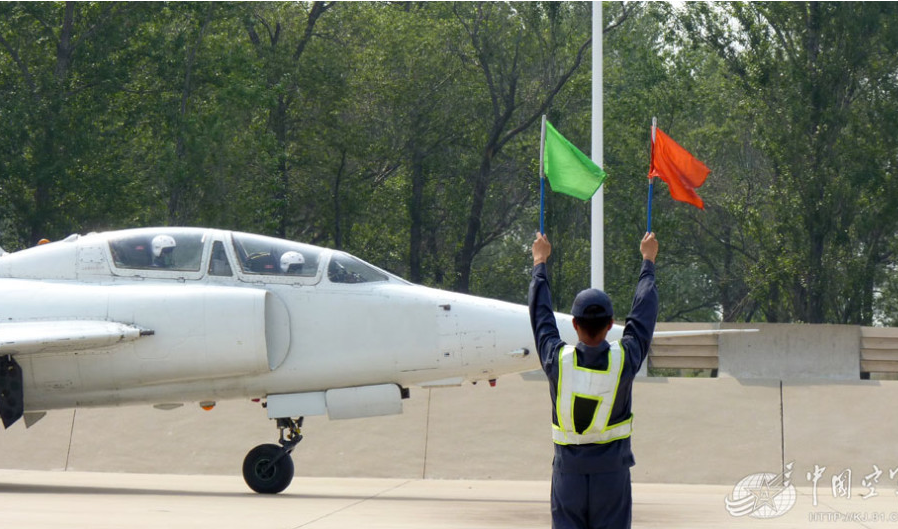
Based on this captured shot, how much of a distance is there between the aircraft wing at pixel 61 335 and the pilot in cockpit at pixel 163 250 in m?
0.73

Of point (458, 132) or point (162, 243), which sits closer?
point (162, 243)

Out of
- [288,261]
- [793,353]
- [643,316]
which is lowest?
[793,353]

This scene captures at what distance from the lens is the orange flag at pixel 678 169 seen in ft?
44.3

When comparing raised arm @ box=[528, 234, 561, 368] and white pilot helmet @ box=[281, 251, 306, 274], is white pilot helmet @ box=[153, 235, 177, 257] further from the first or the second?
raised arm @ box=[528, 234, 561, 368]

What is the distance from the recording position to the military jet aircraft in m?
12.1

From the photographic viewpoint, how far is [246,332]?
12062 mm

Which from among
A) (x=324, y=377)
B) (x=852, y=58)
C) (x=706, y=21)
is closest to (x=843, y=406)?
(x=324, y=377)

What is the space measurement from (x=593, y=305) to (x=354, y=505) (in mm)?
6607

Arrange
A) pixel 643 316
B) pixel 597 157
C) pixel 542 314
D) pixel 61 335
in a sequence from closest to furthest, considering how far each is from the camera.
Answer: pixel 643 316 → pixel 542 314 → pixel 61 335 → pixel 597 157

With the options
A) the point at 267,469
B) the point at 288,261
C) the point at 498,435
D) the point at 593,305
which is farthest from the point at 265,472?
the point at 593,305

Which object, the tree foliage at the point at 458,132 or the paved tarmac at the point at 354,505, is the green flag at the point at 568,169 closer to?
the paved tarmac at the point at 354,505

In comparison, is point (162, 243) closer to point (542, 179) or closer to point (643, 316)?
point (542, 179)

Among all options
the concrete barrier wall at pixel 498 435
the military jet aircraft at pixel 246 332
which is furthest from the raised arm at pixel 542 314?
the concrete barrier wall at pixel 498 435

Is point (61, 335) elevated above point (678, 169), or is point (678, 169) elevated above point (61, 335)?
point (678, 169)
